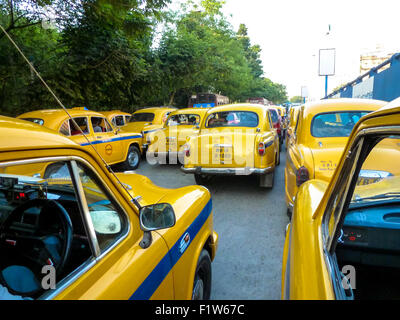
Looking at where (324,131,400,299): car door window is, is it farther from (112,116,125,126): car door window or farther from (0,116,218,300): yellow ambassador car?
(112,116,125,126): car door window

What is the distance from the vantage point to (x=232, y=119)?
6.93 m

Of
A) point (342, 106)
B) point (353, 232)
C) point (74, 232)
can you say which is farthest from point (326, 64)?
point (74, 232)

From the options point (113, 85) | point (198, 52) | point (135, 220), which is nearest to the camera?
point (135, 220)

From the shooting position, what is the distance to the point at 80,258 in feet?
4.69

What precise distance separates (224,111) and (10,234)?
607 cm

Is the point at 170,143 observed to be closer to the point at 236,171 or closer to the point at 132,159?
the point at 132,159

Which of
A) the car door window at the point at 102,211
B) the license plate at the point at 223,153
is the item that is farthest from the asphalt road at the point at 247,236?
the car door window at the point at 102,211

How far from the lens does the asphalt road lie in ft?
10.2

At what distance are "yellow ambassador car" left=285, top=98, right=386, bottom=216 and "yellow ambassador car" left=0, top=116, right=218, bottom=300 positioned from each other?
2.58 meters

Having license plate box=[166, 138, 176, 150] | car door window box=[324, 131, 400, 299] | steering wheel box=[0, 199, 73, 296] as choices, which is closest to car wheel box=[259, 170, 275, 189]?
license plate box=[166, 138, 176, 150]

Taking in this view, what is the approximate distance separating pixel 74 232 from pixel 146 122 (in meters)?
9.30

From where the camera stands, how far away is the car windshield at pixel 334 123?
4.66m
